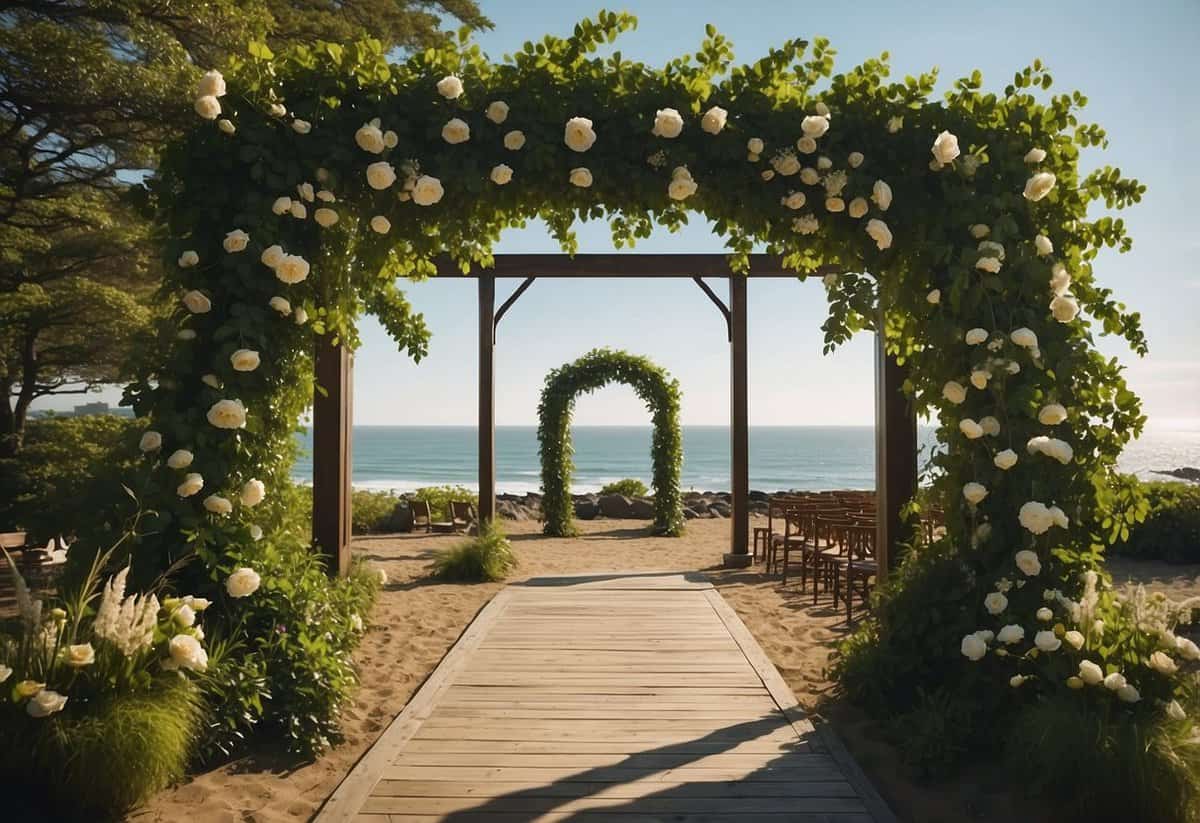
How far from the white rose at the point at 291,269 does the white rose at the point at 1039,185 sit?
2965 mm

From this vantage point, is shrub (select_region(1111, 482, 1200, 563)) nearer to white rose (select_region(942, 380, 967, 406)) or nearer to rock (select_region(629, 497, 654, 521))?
white rose (select_region(942, 380, 967, 406))

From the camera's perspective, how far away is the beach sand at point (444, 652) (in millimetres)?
2789

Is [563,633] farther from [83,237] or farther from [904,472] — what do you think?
[83,237]

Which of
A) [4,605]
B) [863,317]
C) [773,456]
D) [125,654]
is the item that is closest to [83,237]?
[4,605]

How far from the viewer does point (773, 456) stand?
61969mm

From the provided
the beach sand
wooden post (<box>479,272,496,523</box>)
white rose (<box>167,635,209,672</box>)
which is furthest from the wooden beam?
white rose (<box>167,635,209,672</box>)

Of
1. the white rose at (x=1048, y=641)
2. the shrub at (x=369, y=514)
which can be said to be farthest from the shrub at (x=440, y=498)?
the white rose at (x=1048, y=641)

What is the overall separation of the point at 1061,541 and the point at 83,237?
30.9 ft

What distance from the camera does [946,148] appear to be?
3.40 meters

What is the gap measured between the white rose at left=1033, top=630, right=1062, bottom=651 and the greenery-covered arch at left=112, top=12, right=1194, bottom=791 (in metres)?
0.25

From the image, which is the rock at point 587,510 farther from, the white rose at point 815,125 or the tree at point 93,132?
the white rose at point 815,125

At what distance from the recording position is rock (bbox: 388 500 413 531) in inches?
535

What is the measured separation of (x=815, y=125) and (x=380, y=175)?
1.82 m

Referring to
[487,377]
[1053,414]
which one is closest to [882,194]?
[1053,414]
